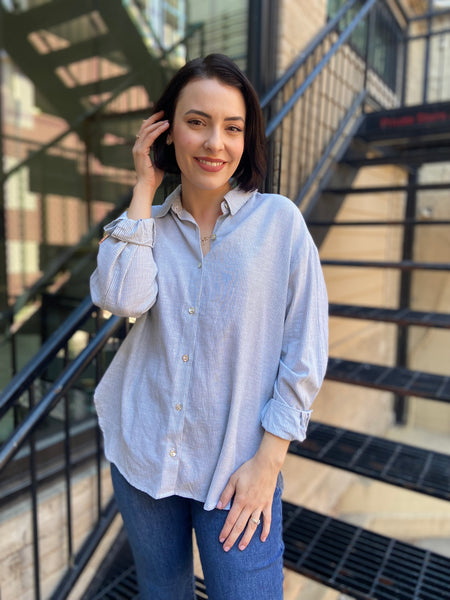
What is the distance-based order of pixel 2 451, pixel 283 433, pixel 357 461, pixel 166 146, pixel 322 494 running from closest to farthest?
1. pixel 283 433
2. pixel 166 146
3. pixel 2 451
4. pixel 357 461
5. pixel 322 494

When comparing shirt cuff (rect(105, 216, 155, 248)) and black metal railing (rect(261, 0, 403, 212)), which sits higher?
black metal railing (rect(261, 0, 403, 212))

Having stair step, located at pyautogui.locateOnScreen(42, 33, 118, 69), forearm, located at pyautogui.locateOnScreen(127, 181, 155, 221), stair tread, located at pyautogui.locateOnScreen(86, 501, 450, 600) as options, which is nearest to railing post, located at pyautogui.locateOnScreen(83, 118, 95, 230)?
stair step, located at pyautogui.locateOnScreen(42, 33, 118, 69)

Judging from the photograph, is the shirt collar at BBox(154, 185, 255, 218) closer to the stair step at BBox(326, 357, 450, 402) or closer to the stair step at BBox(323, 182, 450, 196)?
the stair step at BBox(326, 357, 450, 402)

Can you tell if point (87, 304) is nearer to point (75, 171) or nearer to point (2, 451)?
point (2, 451)

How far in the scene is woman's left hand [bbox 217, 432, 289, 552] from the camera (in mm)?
837

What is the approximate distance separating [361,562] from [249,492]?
1035 mm

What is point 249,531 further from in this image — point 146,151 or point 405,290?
point 405,290

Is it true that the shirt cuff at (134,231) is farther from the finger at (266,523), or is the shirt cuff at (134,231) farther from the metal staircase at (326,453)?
the finger at (266,523)

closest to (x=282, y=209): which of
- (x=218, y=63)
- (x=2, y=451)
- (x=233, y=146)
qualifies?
(x=233, y=146)

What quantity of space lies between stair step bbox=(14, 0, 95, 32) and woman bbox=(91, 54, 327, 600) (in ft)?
9.29

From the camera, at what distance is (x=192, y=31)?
287 centimetres

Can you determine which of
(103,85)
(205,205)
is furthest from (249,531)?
(103,85)

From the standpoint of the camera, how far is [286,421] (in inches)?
32.4

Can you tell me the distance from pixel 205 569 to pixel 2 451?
2.20 feet
